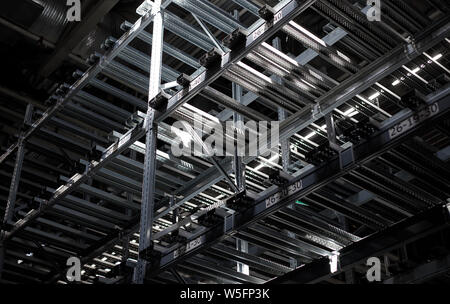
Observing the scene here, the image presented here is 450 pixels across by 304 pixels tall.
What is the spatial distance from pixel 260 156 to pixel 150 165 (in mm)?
1605

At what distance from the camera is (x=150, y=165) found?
30.2 ft

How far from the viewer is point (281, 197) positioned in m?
8.09

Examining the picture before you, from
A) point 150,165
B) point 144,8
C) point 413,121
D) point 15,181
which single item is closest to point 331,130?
point 413,121

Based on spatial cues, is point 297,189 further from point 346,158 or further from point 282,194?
point 346,158

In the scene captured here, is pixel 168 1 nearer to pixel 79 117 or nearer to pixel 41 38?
pixel 79 117

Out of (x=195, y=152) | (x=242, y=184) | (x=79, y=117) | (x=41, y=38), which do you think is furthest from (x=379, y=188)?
(x=41, y=38)

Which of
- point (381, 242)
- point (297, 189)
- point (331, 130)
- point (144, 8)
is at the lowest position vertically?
point (381, 242)

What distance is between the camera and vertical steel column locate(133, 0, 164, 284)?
8891 mm

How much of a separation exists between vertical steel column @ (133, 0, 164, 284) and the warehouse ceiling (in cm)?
15

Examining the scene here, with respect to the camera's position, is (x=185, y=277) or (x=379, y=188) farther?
(x=185, y=277)

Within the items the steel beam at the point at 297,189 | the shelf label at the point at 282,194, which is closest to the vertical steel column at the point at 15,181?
the steel beam at the point at 297,189

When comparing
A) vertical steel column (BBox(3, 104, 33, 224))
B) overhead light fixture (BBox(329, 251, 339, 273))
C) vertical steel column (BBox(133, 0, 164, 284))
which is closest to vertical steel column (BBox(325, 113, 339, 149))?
overhead light fixture (BBox(329, 251, 339, 273))

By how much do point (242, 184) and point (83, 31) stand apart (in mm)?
5195

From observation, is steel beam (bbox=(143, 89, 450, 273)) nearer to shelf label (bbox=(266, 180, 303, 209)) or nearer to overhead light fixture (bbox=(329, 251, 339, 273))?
shelf label (bbox=(266, 180, 303, 209))
